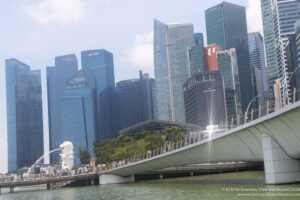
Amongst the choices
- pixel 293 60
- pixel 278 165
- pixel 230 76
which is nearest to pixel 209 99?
pixel 230 76

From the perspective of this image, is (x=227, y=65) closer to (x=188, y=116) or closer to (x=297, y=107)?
(x=188, y=116)

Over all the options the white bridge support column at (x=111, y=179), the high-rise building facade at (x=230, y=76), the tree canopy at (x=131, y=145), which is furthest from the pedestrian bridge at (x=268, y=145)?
the high-rise building facade at (x=230, y=76)

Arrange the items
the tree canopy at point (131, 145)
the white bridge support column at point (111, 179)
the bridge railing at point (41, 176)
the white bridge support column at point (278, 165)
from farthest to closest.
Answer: the tree canopy at point (131, 145)
the white bridge support column at point (111, 179)
the bridge railing at point (41, 176)
the white bridge support column at point (278, 165)

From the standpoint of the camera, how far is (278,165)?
30.4 metres

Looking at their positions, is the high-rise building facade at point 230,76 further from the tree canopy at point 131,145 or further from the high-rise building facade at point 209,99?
the tree canopy at point 131,145

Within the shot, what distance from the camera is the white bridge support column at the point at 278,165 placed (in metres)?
30.2

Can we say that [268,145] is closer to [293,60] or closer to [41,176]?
[41,176]

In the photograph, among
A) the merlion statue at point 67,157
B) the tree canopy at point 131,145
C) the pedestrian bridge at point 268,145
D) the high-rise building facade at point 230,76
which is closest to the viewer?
the pedestrian bridge at point 268,145

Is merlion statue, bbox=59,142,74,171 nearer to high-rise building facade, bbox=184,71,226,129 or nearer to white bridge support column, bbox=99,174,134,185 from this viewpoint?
white bridge support column, bbox=99,174,134,185

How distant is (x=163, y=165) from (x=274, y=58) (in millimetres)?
161496

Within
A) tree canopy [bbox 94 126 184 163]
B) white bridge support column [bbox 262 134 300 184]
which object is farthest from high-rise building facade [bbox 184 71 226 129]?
white bridge support column [bbox 262 134 300 184]

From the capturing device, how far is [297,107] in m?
25.5

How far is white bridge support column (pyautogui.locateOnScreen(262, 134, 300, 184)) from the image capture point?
1190 inches

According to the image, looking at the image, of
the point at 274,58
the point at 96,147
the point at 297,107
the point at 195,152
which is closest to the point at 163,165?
the point at 195,152
